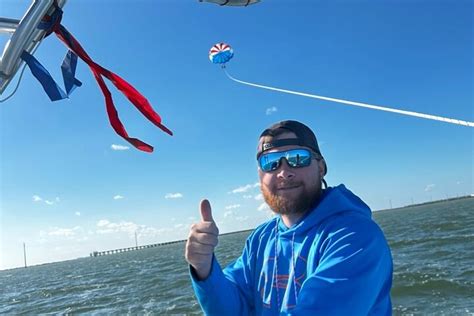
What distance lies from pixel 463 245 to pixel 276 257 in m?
16.9

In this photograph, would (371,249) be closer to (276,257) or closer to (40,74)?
(276,257)

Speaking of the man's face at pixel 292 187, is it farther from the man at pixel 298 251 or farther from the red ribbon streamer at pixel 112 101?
the red ribbon streamer at pixel 112 101

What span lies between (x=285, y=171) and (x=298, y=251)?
512 mm

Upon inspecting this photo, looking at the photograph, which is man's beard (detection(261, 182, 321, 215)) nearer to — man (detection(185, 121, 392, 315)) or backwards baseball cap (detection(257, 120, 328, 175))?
man (detection(185, 121, 392, 315))

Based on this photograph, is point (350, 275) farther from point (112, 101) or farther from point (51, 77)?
point (51, 77)

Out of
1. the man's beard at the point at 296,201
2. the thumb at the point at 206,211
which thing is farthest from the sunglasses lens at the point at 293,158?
the thumb at the point at 206,211

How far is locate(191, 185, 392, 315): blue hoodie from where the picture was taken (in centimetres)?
183

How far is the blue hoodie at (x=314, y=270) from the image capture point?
1834 mm

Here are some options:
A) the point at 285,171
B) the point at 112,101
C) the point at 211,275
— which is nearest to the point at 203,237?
the point at 211,275

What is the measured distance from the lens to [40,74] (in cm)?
199

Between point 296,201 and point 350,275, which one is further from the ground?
point 296,201

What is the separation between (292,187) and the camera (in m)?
2.49

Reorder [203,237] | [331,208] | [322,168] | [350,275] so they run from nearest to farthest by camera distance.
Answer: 1. [350,275]
2. [203,237]
3. [331,208]
4. [322,168]

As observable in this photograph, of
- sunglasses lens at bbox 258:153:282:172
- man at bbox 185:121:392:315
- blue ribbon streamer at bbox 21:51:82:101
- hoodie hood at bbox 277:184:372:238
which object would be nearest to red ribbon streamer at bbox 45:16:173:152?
blue ribbon streamer at bbox 21:51:82:101
